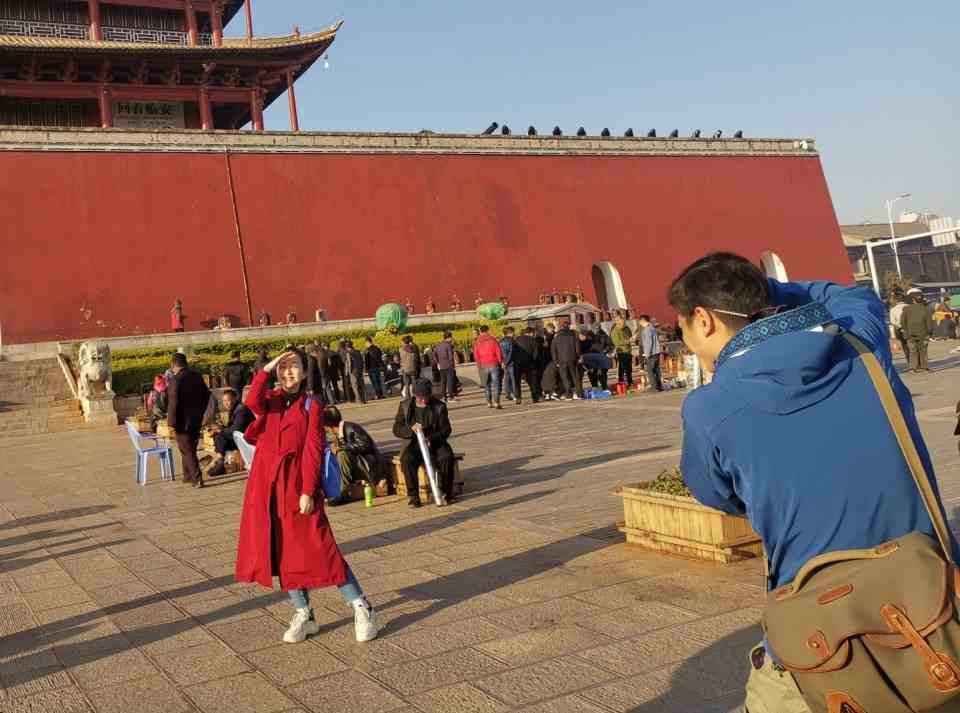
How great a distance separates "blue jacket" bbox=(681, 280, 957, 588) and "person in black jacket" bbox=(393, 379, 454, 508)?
5.73 metres

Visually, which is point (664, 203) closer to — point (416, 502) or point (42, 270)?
point (42, 270)

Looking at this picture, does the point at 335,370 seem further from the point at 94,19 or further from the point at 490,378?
the point at 94,19

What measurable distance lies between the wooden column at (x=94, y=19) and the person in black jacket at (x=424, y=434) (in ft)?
74.5

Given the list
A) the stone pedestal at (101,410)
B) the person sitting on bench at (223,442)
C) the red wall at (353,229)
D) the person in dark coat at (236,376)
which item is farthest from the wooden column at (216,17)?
the person sitting on bench at (223,442)

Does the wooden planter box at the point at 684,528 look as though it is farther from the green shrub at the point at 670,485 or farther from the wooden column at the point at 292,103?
the wooden column at the point at 292,103

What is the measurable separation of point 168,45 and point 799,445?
26.4 m

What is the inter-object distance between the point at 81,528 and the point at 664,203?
24887mm

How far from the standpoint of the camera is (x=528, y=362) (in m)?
15.4

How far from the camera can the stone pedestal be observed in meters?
16.8

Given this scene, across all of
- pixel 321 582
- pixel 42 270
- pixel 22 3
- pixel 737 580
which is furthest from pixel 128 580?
pixel 22 3

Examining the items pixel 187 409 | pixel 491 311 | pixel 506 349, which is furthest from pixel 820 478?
pixel 491 311

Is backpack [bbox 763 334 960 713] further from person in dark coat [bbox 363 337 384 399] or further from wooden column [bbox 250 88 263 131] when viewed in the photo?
wooden column [bbox 250 88 263 131]

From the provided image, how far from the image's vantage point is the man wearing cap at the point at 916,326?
13.7 metres

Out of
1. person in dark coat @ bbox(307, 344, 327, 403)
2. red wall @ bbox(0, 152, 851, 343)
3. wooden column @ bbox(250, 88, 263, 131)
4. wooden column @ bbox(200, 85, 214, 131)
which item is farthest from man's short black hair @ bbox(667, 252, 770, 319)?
wooden column @ bbox(250, 88, 263, 131)
